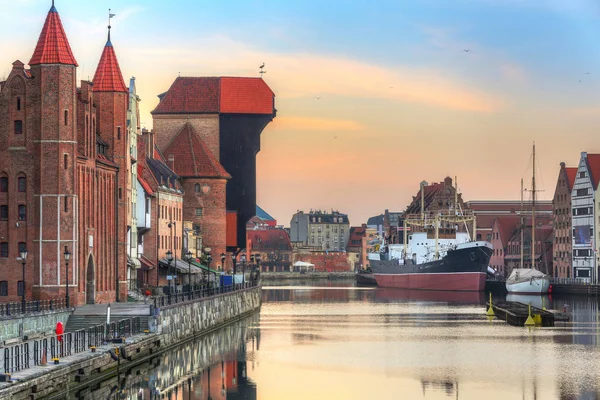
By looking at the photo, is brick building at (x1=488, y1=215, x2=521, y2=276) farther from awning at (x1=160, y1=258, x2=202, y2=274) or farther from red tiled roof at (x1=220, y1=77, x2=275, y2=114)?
awning at (x1=160, y1=258, x2=202, y2=274)

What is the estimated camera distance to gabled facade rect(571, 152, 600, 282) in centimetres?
14250

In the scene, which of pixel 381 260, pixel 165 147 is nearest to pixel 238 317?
pixel 165 147

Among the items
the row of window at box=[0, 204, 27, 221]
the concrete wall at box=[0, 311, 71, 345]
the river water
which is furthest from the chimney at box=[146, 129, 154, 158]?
the concrete wall at box=[0, 311, 71, 345]

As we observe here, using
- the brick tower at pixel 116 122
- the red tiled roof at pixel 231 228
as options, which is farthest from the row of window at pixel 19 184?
the red tiled roof at pixel 231 228

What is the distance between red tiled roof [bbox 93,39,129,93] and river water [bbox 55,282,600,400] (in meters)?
16.2

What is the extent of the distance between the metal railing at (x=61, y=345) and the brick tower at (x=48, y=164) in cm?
850

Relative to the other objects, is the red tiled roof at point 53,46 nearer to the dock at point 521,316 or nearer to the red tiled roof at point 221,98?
the dock at point 521,316

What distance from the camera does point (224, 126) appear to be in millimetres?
135625

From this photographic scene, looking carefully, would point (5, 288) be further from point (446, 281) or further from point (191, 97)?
Answer: point (446, 281)

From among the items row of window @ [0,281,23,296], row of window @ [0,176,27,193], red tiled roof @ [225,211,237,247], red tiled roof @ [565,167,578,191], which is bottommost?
row of window @ [0,281,23,296]

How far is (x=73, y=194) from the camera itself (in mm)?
Answer: 63094

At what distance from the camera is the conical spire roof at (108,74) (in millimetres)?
74938

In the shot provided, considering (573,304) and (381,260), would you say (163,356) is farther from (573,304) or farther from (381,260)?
(381,260)

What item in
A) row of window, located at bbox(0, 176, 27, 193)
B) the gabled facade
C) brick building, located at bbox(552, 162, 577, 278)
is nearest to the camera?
row of window, located at bbox(0, 176, 27, 193)
